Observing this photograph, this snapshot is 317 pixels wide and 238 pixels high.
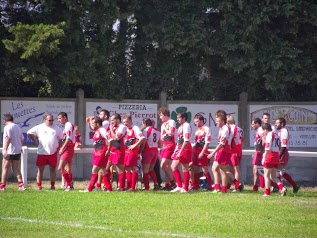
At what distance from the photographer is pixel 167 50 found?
1026 inches

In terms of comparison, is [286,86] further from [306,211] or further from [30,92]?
[306,211]

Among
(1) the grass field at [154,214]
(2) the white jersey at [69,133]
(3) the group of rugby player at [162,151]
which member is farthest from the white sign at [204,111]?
(1) the grass field at [154,214]

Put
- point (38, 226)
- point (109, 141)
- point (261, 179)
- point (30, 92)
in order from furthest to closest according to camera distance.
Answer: point (30, 92) → point (261, 179) → point (109, 141) → point (38, 226)

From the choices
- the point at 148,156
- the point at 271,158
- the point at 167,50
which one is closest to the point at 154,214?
the point at 271,158

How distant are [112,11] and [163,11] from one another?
184 centimetres

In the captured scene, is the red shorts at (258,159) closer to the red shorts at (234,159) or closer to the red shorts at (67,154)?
the red shorts at (234,159)

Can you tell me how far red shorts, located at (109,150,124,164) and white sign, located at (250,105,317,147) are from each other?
6.74m

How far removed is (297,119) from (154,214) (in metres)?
11.8

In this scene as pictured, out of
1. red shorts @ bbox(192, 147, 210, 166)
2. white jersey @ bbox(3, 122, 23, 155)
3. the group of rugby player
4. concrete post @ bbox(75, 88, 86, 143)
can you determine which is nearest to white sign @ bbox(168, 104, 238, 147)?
concrete post @ bbox(75, 88, 86, 143)

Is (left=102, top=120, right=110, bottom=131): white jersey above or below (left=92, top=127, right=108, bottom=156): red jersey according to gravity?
above

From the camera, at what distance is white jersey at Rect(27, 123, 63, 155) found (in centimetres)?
2075

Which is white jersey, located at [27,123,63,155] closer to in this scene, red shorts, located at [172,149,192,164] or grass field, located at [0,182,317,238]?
grass field, located at [0,182,317,238]

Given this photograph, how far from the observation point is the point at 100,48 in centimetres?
2562

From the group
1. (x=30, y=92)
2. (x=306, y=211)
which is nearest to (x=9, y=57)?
(x=30, y=92)
